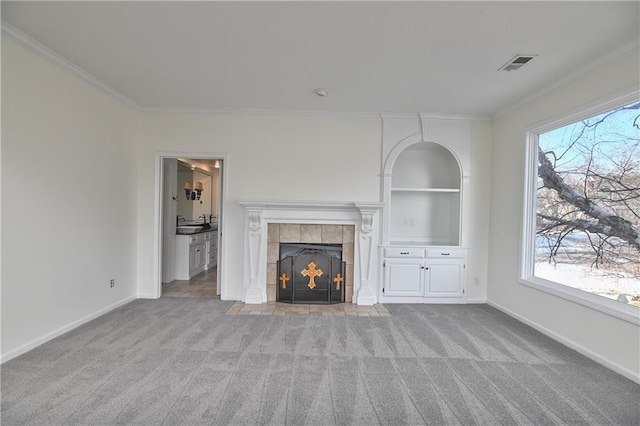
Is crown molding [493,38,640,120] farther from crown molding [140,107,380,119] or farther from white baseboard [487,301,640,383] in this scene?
white baseboard [487,301,640,383]

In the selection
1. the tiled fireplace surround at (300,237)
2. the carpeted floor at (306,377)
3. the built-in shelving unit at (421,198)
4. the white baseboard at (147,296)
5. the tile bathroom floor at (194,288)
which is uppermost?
the built-in shelving unit at (421,198)

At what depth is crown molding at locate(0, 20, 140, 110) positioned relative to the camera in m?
2.40

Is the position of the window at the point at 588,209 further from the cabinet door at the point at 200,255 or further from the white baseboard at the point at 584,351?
the cabinet door at the point at 200,255

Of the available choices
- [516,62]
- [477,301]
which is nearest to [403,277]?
[477,301]

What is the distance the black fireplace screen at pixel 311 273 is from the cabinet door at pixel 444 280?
1.19m

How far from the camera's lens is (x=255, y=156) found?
4.27 m

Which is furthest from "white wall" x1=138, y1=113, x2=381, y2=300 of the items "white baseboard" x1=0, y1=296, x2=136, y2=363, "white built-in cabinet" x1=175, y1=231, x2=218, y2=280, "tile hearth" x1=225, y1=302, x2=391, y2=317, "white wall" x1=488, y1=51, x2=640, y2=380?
"white wall" x1=488, y1=51, x2=640, y2=380

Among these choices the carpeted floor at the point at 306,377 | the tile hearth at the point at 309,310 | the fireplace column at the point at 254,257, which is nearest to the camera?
the carpeted floor at the point at 306,377

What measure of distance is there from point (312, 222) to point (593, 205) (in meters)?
2.95

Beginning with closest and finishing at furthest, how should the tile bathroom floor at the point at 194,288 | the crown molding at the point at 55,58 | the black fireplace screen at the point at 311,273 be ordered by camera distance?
the crown molding at the point at 55,58, the black fireplace screen at the point at 311,273, the tile bathroom floor at the point at 194,288

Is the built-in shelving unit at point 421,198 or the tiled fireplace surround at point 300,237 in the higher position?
the built-in shelving unit at point 421,198

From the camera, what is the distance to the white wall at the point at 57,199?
247 cm

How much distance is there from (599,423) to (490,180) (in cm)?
308

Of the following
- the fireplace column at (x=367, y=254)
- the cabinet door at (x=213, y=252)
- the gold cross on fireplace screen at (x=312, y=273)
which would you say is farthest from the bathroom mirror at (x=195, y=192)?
the fireplace column at (x=367, y=254)
